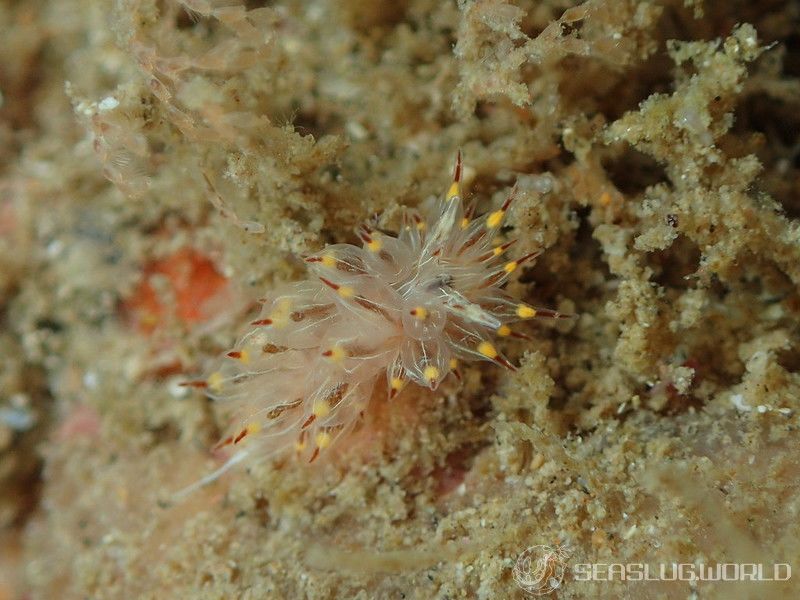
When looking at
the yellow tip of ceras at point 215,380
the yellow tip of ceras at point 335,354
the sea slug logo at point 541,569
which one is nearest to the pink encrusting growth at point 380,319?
the yellow tip of ceras at point 335,354

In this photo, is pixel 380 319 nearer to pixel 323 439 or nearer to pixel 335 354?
pixel 335 354

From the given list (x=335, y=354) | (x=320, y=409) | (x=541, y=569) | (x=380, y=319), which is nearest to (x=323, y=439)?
(x=320, y=409)

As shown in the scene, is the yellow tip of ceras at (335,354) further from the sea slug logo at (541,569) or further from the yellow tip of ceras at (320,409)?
the sea slug logo at (541,569)

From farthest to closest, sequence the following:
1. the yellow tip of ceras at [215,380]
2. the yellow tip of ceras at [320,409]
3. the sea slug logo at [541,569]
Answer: the yellow tip of ceras at [215,380] → the yellow tip of ceras at [320,409] → the sea slug logo at [541,569]

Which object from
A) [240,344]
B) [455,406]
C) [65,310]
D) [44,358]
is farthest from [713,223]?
[44,358]

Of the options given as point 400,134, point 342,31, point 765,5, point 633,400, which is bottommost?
point 633,400

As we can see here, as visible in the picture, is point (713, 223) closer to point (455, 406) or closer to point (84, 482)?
point (455, 406)

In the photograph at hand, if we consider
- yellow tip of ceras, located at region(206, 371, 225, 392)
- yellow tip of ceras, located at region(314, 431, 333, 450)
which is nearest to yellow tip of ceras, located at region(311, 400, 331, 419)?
yellow tip of ceras, located at region(314, 431, 333, 450)
